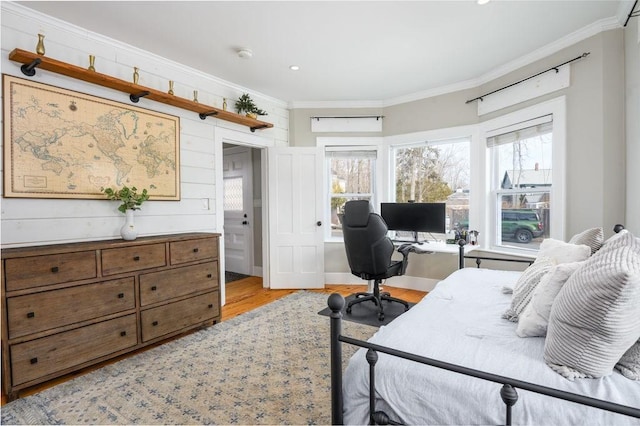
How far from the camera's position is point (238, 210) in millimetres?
5539

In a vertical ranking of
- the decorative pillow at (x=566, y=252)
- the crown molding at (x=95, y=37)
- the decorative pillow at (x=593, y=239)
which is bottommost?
the decorative pillow at (x=566, y=252)

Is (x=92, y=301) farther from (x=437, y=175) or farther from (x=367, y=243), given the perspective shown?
(x=437, y=175)

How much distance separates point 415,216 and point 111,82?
346cm

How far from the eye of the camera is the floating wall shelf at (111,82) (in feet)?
7.18

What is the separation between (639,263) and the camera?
103cm

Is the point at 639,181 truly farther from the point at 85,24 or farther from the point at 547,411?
the point at 85,24

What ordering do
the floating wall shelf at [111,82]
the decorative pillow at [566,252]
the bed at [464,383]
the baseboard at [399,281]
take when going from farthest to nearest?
the baseboard at [399,281], the floating wall shelf at [111,82], the decorative pillow at [566,252], the bed at [464,383]

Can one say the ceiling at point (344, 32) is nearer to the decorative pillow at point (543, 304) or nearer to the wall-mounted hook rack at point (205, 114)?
the wall-mounted hook rack at point (205, 114)

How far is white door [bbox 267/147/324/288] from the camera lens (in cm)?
437

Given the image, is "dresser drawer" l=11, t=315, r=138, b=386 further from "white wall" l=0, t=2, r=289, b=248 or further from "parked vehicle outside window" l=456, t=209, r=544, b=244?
"parked vehicle outside window" l=456, t=209, r=544, b=244

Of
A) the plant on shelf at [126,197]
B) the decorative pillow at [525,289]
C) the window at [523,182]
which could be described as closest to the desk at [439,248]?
the window at [523,182]

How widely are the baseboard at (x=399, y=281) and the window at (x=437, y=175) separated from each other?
0.61 metres

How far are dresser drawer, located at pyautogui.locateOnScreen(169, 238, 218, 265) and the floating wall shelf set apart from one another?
54.1 inches

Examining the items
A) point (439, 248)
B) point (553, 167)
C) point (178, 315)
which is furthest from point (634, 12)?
point (178, 315)
